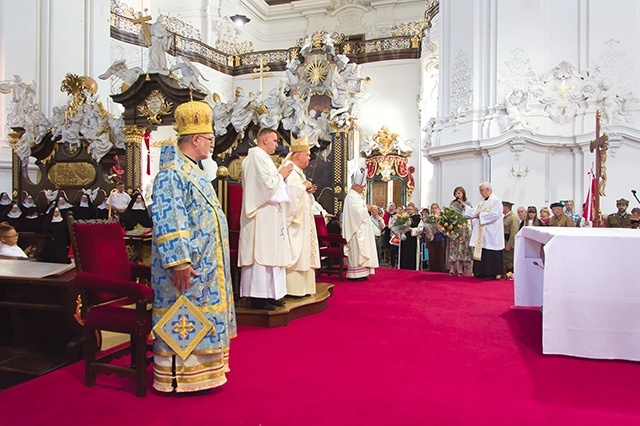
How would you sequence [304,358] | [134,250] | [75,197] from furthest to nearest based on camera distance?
[75,197] < [134,250] < [304,358]

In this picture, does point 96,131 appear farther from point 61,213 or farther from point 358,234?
point 358,234

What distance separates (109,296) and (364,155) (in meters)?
15.7

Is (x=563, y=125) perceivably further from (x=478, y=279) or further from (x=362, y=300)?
(x=362, y=300)

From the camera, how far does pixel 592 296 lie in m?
3.92

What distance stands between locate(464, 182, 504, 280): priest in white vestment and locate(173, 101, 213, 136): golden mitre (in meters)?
5.96

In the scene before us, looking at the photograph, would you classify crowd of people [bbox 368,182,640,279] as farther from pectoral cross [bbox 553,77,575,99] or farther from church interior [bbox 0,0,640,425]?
pectoral cross [bbox 553,77,575,99]

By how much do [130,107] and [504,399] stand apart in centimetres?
933

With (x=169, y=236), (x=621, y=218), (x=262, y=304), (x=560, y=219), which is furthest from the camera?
(x=621, y=218)

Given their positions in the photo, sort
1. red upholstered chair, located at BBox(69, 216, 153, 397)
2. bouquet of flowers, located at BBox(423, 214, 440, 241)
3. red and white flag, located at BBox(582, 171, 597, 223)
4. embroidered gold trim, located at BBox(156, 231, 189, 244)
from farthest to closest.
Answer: bouquet of flowers, located at BBox(423, 214, 440, 241)
red and white flag, located at BBox(582, 171, 597, 223)
red upholstered chair, located at BBox(69, 216, 153, 397)
embroidered gold trim, located at BBox(156, 231, 189, 244)

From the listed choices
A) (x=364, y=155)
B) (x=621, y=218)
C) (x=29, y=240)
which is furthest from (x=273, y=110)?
(x=364, y=155)

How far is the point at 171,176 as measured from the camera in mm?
3020

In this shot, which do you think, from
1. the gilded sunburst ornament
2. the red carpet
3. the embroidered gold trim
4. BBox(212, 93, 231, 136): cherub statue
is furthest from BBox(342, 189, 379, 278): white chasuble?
the gilded sunburst ornament

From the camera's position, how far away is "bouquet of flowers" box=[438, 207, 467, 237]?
8.34 m

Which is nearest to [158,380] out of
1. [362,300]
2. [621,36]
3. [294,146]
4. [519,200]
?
[294,146]
